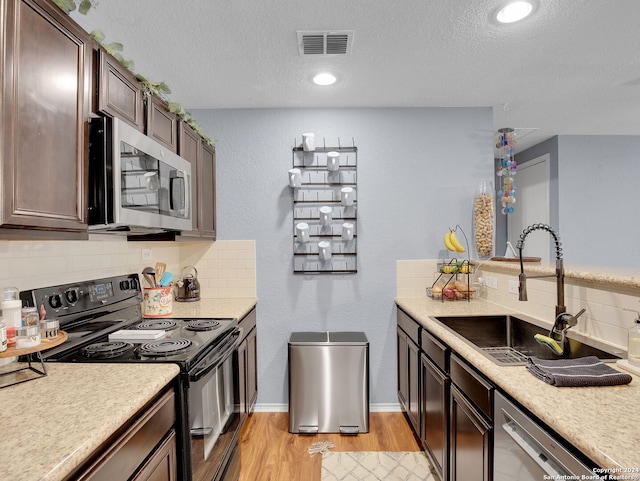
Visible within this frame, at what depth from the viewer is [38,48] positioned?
109 centimetres

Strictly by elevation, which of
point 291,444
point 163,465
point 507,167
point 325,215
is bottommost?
point 291,444

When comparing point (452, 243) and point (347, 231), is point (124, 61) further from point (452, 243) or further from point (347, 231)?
point (452, 243)

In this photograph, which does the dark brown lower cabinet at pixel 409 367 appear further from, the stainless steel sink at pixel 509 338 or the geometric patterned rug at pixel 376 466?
the stainless steel sink at pixel 509 338

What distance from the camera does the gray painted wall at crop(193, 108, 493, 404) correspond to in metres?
2.90

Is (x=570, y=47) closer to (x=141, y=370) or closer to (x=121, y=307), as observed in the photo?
(x=141, y=370)

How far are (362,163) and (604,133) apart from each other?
263 centimetres

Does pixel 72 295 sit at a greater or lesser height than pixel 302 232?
lesser

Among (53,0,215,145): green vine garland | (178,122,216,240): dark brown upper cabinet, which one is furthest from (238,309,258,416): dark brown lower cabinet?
(53,0,215,145): green vine garland

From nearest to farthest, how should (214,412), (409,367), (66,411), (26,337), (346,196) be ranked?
(66,411) → (26,337) → (214,412) → (409,367) → (346,196)

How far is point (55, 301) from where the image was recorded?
4.95 ft

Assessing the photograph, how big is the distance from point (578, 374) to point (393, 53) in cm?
176

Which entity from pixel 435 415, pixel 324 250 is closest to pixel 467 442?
pixel 435 415

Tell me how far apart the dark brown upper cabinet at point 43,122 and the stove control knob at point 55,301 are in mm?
403

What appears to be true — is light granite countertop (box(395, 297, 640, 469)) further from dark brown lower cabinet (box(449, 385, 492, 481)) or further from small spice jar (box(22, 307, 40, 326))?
small spice jar (box(22, 307, 40, 326))
